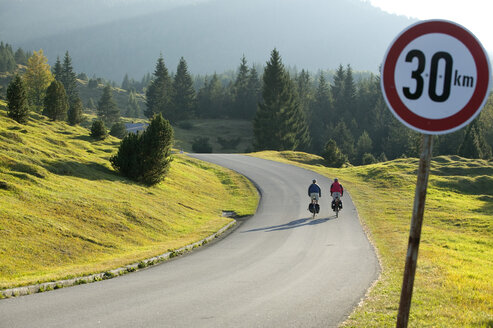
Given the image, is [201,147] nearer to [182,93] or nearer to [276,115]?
[276,115]

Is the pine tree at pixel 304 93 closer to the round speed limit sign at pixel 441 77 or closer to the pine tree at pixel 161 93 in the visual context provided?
the pine tree at pixel 161 93

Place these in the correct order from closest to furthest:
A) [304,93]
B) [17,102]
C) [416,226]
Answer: [416,226] → [17,102] → [304,93]

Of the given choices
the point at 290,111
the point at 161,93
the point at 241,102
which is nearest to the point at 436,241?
the point at 290,111

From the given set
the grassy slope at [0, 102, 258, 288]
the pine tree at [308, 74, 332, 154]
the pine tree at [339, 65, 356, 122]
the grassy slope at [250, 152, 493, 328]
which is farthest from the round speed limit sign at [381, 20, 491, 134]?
the pine tree at [339, 65, 356, 122]

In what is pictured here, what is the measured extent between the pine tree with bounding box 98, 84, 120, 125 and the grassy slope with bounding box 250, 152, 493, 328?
7516 centimetres

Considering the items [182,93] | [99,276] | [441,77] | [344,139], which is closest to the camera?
[441,77]

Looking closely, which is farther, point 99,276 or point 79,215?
point 79,215

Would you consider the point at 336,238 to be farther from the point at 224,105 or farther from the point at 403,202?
the point at 224,105

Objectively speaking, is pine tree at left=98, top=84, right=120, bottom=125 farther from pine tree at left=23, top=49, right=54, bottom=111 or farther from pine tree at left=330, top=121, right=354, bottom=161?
pine tree at left=330, top=121, right=354, bottom=161

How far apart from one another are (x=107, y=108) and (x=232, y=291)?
105m

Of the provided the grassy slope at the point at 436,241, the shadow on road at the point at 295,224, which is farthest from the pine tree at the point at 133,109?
the shadow on road at the point at 295,224

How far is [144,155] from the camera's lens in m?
26.2

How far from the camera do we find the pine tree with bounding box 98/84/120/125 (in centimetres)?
10429

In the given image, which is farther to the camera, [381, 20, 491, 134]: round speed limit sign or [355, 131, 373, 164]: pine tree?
[355, 131, 373, 164]: pine tree
